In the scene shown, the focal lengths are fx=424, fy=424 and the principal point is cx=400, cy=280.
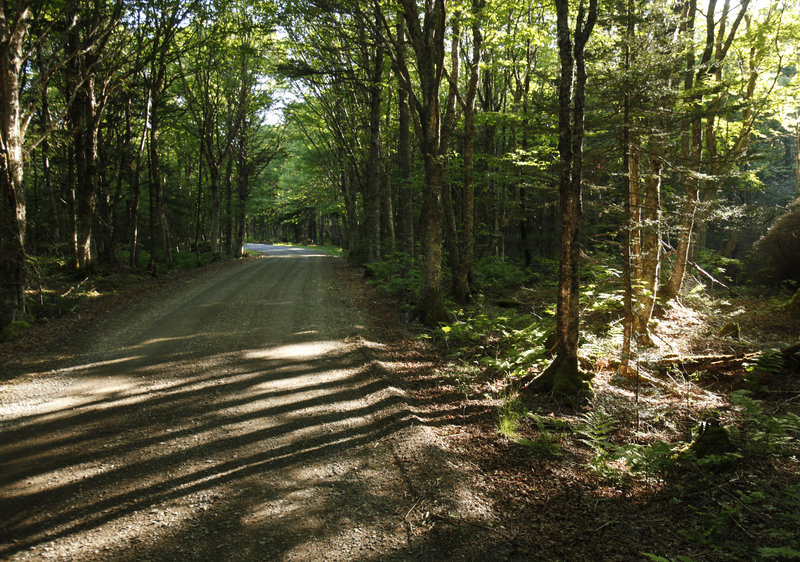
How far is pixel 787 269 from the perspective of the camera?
15.3 meters

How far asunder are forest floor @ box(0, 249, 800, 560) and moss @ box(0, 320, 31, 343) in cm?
79

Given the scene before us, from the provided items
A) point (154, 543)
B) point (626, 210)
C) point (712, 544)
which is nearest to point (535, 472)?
point (712, 544)

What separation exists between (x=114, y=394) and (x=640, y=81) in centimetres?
955

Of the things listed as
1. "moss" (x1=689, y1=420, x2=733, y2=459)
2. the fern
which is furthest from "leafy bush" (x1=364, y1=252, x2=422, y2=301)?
"moss" (x1=689, y1=420, x2=733, y2=459)

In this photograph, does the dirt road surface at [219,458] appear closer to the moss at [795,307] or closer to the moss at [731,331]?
the moss at [731,331]

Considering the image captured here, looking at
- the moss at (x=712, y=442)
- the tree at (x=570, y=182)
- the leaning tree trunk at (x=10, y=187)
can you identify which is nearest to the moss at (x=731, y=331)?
the tree at (x=570, y=182)

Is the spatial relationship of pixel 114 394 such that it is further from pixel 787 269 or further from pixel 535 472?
pixel 787 269

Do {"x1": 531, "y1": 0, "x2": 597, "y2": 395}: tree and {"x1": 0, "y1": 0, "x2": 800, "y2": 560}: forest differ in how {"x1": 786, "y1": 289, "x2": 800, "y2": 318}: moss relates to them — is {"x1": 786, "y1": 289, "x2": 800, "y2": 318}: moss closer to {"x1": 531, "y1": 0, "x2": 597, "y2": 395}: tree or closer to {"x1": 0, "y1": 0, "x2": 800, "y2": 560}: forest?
{"x1": 0, "y1": 0, "x2": 800, "y2": 560}: forest

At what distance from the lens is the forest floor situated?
137 inches

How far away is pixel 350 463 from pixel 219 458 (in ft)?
4.61

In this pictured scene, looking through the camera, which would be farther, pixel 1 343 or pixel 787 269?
pixel 787 269

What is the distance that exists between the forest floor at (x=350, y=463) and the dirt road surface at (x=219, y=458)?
0.02 meters

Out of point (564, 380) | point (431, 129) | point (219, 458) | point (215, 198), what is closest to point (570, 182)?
point (564, 380)

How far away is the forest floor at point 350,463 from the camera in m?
3.48
